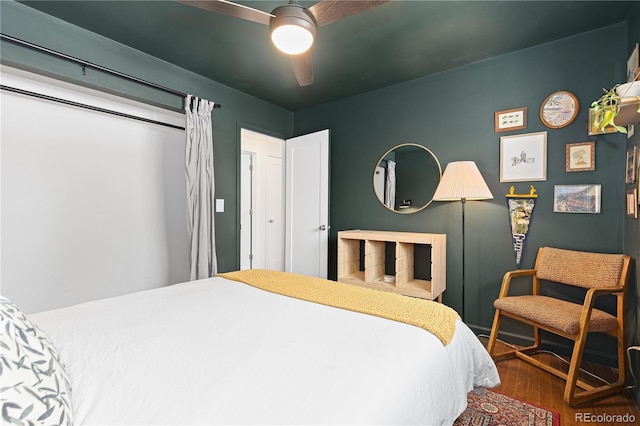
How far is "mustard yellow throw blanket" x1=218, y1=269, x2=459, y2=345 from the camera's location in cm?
125

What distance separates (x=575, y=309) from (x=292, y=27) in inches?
94.6

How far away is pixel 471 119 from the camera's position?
276 cm

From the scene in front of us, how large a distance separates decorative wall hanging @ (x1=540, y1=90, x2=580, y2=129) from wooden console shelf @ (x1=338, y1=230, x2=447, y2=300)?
4.03 ft

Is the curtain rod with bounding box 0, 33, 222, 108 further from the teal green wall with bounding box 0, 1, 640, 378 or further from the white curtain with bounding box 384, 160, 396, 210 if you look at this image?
the white curtain with bounding box 384, 160, 396, 210

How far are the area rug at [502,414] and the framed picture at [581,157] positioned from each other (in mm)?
1696

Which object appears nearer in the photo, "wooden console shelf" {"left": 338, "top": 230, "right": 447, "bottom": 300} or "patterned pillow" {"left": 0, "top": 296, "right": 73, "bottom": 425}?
"patterned pillow" {"left": 0, "top": 296, "right": 73, "bottom": 425}

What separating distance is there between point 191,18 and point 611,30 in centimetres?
299

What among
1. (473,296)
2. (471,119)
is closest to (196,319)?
(473,296)

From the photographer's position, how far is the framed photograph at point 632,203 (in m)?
1.76

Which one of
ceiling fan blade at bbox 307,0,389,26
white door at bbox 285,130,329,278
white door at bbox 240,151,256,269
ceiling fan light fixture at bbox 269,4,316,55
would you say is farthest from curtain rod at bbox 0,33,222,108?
white door at bbox 240,151,256,269

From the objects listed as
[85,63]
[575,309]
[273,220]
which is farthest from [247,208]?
[575,309]

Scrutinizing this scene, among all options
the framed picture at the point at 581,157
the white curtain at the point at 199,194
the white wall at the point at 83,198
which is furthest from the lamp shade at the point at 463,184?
the white wall at the point at 83,198

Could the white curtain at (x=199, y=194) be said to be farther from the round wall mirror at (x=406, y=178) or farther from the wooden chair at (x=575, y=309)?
the wooden chair at (x=575, y=309)

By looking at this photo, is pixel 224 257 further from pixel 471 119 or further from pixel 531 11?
pixel 531 11
